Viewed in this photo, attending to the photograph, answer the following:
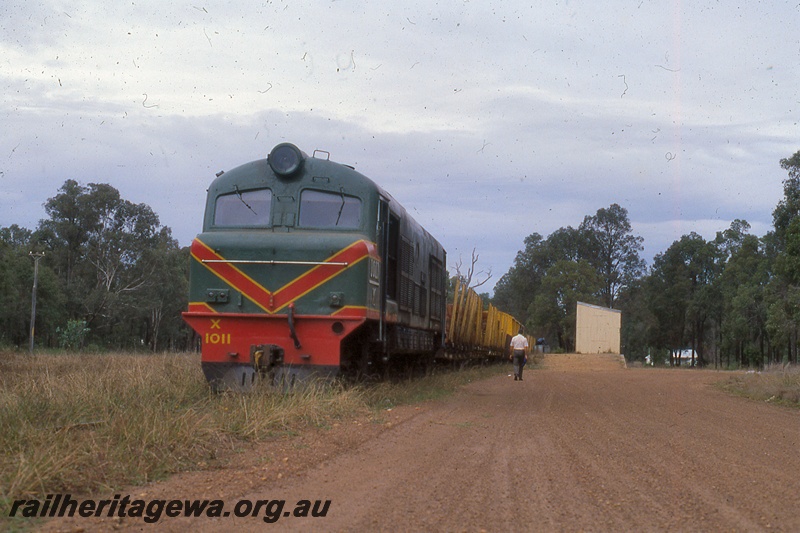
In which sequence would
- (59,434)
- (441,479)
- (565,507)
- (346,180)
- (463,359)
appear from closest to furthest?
(565,507) → (441,479) → (59,434) → (346,180) → (463,359)

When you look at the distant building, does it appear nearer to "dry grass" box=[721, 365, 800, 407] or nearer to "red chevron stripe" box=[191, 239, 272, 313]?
"dry grass" box=[721, 365, 800, 407]

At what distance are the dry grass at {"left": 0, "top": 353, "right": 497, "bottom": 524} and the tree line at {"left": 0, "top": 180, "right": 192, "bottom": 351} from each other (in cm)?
4166

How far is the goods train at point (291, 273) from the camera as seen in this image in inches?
421

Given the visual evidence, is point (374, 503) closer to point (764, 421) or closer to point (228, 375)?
point (228, 375)

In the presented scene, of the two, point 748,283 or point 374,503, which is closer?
point 374,503

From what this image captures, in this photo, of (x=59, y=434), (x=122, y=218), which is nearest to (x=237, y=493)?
(x=59, y=434)

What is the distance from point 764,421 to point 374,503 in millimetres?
7963

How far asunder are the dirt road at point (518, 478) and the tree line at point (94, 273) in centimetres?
4492

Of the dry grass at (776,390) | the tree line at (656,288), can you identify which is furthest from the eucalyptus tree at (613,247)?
the dry grass at (776,390)

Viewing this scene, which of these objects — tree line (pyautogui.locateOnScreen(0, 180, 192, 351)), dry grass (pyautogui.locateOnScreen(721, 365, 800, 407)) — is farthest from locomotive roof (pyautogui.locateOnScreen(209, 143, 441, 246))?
tree line (pyautogui.locateOnScreen(0, 180, 192, 351))

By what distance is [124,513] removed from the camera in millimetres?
4867

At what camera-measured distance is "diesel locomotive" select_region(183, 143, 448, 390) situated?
1070 centimetres

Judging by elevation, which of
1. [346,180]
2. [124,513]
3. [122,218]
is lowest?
[124,513]

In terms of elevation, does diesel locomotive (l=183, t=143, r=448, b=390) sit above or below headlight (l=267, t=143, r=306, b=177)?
below
